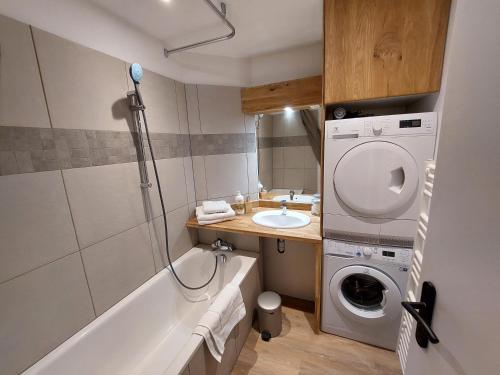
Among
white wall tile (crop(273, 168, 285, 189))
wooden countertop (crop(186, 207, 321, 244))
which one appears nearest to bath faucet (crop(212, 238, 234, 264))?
wooden countertop (crop(186, 207, 321, 244))

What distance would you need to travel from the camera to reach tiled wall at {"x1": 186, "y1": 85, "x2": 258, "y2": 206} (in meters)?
1.93

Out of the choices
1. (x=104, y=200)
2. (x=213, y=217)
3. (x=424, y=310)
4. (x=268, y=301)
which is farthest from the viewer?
(x=213, y=217)

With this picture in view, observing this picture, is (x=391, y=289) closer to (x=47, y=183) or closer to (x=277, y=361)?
(x=277, y=361)

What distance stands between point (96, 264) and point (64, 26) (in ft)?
4.28

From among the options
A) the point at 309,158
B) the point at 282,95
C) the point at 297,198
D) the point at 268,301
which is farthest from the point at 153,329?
the point at 282,95

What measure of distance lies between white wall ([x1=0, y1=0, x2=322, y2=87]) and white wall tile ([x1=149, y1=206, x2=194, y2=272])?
118 cm

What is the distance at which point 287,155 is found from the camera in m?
2.10

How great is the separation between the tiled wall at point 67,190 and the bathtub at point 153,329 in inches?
2.8

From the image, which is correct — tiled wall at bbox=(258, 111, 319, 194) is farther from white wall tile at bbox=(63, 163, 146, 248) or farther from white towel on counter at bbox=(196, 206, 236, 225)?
white wall tile at bbox=(63, 163, 146, 248)

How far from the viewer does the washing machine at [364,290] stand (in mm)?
1406

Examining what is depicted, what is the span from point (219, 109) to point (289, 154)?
2.64 feet

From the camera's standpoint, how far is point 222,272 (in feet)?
6.45

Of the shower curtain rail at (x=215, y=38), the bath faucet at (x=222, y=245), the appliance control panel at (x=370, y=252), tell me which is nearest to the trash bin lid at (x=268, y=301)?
the bath faucet at (x=222, y=245)

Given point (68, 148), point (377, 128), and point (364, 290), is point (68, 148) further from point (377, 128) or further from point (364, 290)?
point (364, 290)
